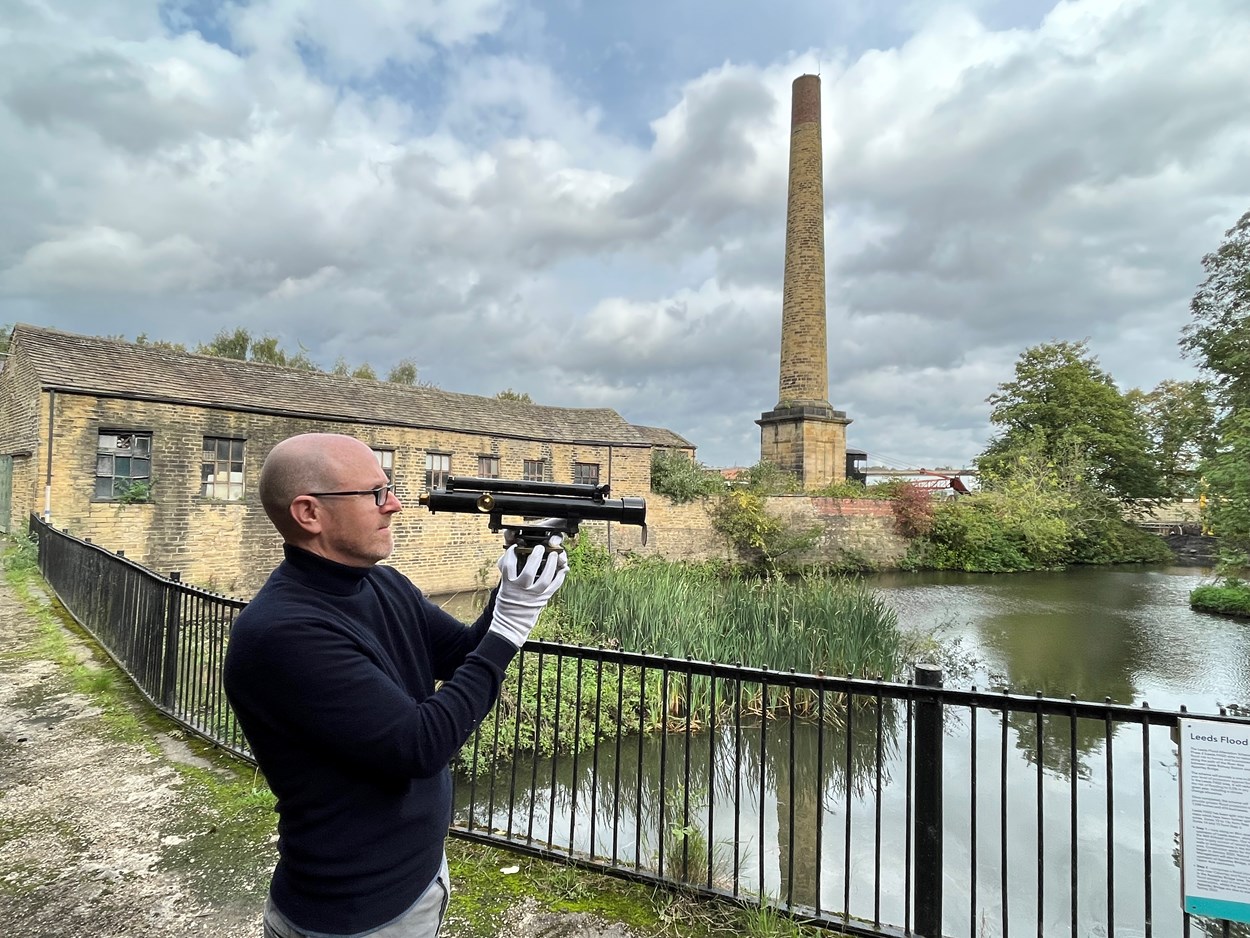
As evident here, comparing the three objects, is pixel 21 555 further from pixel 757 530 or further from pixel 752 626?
pixel 757 530

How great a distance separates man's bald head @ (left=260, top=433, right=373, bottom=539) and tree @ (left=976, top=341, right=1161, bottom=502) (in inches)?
1238

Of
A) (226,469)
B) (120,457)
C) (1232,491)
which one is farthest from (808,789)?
(1232,491)

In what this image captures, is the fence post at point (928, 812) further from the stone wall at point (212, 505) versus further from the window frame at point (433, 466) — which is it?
the window frame at point (433, 466)

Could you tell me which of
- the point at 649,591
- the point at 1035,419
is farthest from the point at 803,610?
the point at 1035,419

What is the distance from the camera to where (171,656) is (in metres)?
4.70

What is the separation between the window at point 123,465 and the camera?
12719mm

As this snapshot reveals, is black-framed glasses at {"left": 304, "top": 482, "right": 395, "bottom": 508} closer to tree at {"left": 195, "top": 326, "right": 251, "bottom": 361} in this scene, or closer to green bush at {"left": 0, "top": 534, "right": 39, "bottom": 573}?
green bush at {"left": 0, "top": 534, "right": 39, "bottom": 573}

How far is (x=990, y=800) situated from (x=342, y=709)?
22.3 feet

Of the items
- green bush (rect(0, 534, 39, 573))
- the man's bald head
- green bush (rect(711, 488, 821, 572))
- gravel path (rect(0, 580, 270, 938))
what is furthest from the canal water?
green bush (rect(0, 534, 39, 573))

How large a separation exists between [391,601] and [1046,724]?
9826mm

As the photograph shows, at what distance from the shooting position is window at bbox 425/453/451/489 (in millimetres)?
17703

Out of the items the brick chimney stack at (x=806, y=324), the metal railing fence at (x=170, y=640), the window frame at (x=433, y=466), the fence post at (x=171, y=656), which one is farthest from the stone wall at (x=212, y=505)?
the brick chimney stack at (x=806, y=324)

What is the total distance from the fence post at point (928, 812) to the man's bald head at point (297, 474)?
2.44 m

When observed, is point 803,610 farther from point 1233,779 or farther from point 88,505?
point 88,505
